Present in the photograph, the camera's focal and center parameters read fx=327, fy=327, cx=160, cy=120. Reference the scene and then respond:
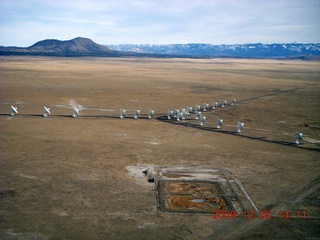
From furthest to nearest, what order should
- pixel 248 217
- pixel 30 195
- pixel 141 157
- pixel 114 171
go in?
pixel 141 157
pixel 114 171
pixel 30 195
pixel 248 217

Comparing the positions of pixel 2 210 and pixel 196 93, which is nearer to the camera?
pixel 2 210

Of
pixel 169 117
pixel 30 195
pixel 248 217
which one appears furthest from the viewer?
pixel 169 117

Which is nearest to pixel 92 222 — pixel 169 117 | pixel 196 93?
pixel 169 117

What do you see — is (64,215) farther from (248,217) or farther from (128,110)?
(128,110)
